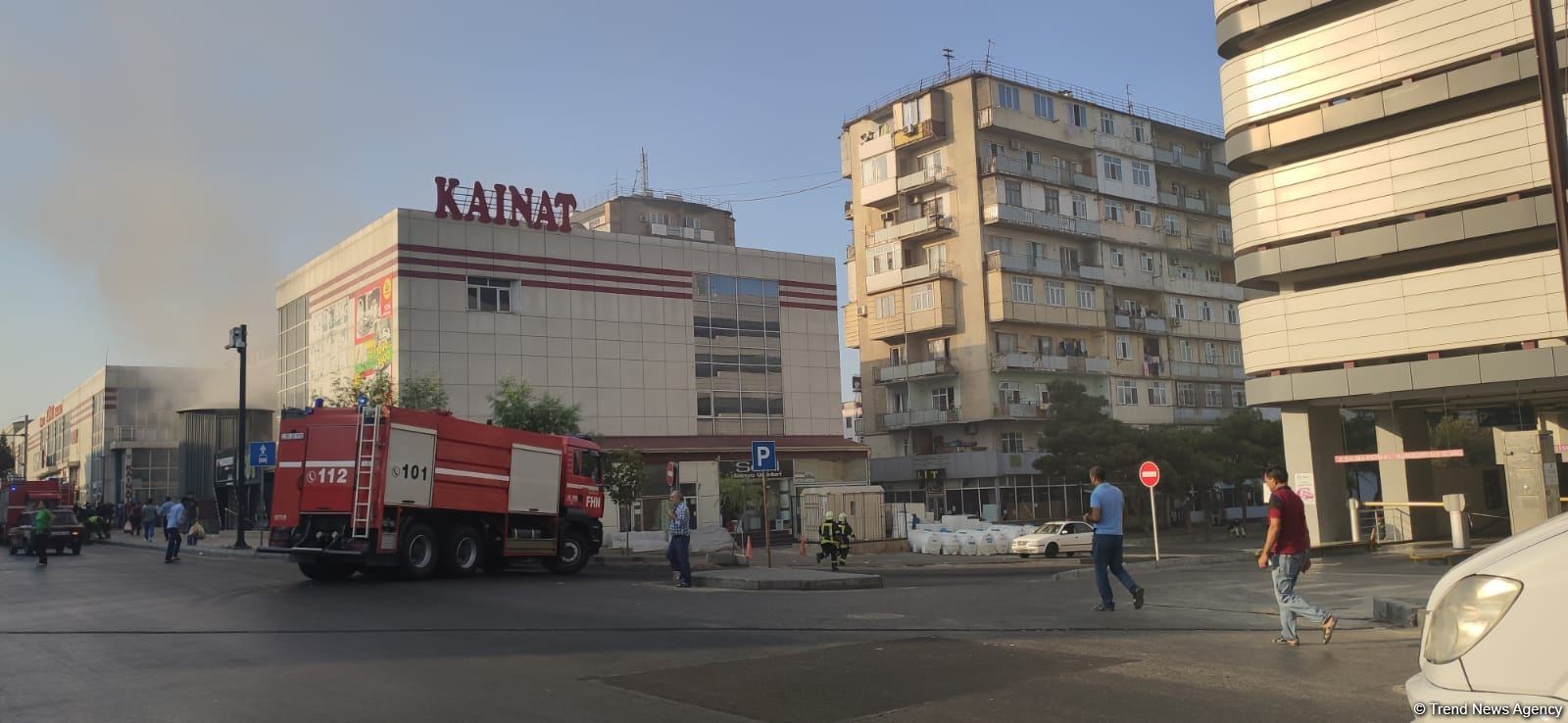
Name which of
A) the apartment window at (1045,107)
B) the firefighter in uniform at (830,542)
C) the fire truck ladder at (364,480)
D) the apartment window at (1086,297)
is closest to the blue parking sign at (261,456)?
the fire truck ladder at (364,480)

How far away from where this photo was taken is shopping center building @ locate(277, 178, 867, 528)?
4838cm

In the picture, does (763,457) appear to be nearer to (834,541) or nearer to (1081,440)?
(834,541)

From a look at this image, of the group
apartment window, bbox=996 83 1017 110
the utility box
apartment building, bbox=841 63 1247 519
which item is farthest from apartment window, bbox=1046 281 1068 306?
the utility box

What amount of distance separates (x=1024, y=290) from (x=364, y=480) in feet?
156

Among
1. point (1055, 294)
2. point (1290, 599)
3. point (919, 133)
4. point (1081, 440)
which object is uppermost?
point (919, 133)

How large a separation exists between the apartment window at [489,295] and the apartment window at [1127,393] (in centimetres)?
3561

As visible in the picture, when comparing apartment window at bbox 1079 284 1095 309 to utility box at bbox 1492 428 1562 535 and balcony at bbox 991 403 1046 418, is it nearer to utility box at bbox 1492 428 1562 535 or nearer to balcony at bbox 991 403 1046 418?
balcony at bbox 991 403 1046 418

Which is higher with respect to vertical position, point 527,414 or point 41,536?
point 527,414

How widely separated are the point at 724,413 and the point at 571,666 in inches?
1807

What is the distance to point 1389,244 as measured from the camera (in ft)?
96.1

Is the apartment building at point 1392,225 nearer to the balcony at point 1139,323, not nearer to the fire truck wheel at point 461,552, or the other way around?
the fire truck wheel at point 461,552

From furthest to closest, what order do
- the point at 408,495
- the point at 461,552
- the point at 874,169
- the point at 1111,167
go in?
the point at 1111,167
the point at 874,169
the point at 461,552
the point at 408,495

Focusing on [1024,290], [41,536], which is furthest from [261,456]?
[1024,290]

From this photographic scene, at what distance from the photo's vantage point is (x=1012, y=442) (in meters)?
61.9
